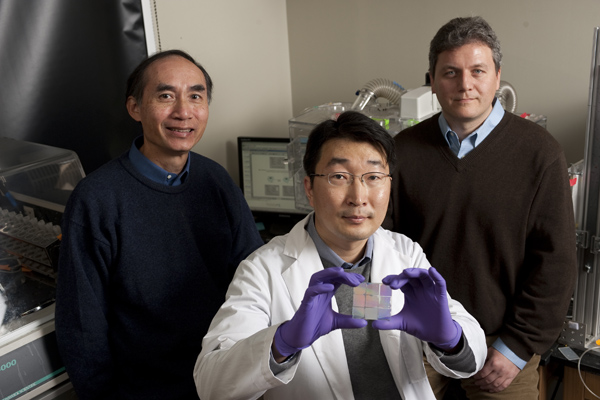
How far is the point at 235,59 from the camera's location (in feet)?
8.88

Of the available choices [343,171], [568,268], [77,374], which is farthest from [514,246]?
[77,374]

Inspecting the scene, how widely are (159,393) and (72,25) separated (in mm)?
1276

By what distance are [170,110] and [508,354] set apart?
119 centimetres

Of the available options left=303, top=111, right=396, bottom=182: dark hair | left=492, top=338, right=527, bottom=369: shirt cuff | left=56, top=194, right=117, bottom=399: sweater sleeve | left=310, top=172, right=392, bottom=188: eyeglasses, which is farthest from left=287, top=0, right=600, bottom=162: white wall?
left=56, top=194, right=117, bottom=399: sweater sleeve

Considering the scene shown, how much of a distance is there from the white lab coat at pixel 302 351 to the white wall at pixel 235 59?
1.35 meters

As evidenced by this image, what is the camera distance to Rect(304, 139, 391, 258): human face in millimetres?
1271

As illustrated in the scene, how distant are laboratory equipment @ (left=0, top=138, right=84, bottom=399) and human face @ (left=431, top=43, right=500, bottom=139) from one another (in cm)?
123

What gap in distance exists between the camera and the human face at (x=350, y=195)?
1.27 m

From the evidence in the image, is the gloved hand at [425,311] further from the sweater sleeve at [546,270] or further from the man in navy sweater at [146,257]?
the man in navy sweater at [146,257]

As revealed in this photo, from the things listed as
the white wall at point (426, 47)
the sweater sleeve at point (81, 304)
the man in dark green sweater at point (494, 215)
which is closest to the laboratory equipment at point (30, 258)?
the sweater sleeve at point (81, 304)

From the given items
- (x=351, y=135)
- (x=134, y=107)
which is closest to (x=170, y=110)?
(x=134, y=107)

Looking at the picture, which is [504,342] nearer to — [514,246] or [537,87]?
[514,246]

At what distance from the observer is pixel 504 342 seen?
5.26 ft

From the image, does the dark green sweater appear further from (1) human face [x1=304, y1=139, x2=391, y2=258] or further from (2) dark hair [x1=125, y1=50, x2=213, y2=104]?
(2) dark hair [x1=125, y1=50, x2=213, y2=104]
